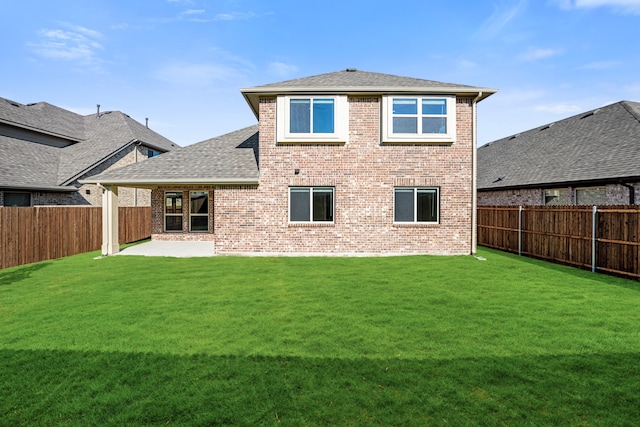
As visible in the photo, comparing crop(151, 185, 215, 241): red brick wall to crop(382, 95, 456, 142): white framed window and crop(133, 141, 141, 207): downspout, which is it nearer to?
crop(133, 141, 141, 207): downspout

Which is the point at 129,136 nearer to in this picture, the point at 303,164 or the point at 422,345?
the point at 303,164

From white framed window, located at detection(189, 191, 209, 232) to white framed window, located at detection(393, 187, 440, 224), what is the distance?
10.2m

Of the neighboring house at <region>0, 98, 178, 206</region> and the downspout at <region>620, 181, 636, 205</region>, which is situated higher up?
the neighboring house at <region>0, 98, 178, 206</region>

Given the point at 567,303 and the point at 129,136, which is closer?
the point at 567,303

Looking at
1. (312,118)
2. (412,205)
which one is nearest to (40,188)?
(312,118)

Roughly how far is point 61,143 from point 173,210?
1266 centimetres

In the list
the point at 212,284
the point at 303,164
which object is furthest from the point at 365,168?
the point at 212,284

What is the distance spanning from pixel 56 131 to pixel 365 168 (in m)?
22.5

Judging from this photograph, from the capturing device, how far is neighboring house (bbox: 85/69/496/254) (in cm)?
1281

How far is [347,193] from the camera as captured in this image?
42.3ft

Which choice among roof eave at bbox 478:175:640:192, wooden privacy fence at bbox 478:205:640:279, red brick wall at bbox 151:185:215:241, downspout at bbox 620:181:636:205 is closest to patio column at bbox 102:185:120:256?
red brick wall at bbox 151:185:215:241

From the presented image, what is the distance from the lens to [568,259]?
36.7 ft

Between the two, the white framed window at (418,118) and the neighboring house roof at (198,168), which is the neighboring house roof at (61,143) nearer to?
the neighboring house roof at (198,168)

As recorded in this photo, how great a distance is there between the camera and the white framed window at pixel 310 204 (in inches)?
512
